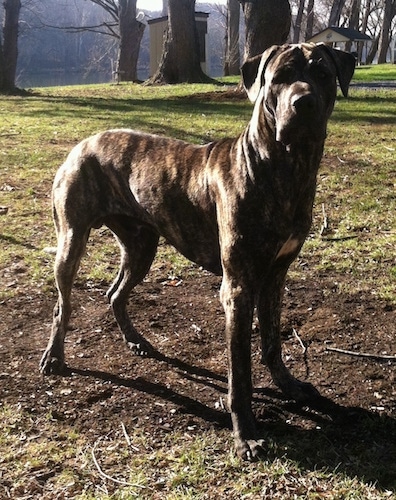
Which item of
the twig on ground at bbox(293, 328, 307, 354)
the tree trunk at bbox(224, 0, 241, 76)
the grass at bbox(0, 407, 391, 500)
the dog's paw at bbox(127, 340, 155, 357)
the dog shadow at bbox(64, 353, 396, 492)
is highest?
the tree trunk at bbox(224, 0, 241, 76)

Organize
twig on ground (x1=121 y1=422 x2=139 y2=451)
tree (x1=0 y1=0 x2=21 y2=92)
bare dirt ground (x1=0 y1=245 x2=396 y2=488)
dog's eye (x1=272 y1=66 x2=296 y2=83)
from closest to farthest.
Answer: dog's eye (x1=272 y1=66 x2=296 y2=83)
twig on ground (x1=121 y1=422 x2=139 y2=451)
bare dirt ground (x1=0 y1=245 x2=396 y2=488)
tree (x1=0 y1=0 x2=21 y2=92)

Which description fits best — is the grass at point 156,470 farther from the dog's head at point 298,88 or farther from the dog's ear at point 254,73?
the dog's ear at point 254,73

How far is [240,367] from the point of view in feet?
11.1

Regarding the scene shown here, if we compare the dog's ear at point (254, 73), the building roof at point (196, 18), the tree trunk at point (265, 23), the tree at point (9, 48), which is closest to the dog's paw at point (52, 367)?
the dog's ear at point (254, 73)

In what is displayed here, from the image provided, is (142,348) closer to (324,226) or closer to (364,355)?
(364,355)

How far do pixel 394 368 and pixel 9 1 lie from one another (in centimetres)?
2081

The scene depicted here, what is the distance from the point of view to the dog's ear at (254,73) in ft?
10.5

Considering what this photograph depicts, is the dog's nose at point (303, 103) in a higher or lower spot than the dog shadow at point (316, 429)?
higher

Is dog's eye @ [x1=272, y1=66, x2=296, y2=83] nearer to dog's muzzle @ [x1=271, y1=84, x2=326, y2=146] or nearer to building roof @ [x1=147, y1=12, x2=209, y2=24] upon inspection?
dog's muzzle @ [x1=271, y1=84, x2=326, y2=146]

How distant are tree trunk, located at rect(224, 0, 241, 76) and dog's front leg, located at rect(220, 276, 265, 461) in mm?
29253

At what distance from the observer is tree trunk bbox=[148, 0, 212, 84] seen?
768 inches

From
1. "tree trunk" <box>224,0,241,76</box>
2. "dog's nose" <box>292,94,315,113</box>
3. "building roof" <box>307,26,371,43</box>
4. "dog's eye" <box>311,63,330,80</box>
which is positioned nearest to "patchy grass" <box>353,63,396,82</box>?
"tree trunk" <box>224,0,241,76</box>

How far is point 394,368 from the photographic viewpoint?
13.1 ft

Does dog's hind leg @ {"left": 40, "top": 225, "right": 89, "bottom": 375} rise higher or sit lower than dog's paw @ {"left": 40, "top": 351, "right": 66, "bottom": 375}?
higher
